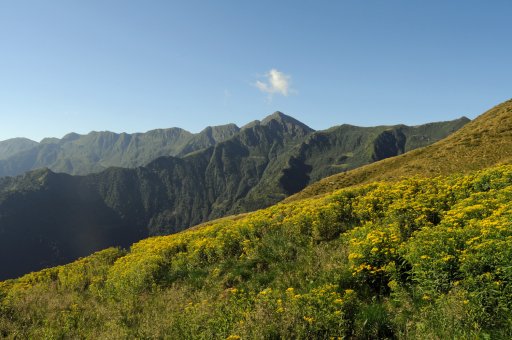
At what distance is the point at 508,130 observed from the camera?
44906 mm

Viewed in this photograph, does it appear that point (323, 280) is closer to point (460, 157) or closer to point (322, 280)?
point (322, 280)

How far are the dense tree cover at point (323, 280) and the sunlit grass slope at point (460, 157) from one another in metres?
24.3

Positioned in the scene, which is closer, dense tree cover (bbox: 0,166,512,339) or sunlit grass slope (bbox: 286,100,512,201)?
dense tree cover (bbox: 0,166,512,339)

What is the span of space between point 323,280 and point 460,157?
127ft

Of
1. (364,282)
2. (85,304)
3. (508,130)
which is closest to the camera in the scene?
(364,282)

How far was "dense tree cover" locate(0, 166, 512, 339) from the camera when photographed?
7.19 meters

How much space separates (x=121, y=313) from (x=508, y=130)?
49.6m

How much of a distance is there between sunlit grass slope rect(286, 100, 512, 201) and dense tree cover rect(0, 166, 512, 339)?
79.7 ft

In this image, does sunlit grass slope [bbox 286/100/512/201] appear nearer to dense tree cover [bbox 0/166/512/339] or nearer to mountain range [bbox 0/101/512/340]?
dense tree cover [bbox 0/166/512/339]

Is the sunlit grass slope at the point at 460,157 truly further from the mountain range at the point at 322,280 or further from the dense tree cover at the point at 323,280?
the mountain range at the point at 322,280

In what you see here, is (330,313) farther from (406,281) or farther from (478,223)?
(478,223)

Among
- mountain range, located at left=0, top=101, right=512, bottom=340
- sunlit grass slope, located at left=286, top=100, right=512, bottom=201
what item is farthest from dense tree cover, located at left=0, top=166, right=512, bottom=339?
sunlit grass slope, located at left=286, top=100, right=512, bottom=201

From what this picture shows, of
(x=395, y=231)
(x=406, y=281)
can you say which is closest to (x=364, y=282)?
(x=406, y=281)

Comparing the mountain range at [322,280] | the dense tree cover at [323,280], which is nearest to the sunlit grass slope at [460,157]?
the dense tree cover at [323,280]
